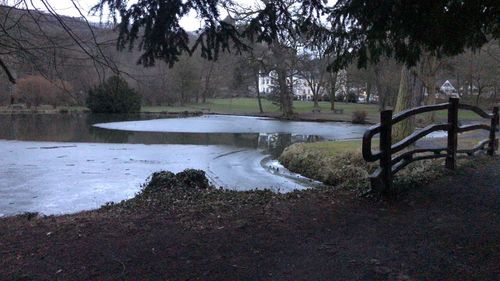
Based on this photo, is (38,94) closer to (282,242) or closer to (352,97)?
(352,97)

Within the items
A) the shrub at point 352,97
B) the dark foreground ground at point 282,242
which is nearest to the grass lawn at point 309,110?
the shrub at point 352,97

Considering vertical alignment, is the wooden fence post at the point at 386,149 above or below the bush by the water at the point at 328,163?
above

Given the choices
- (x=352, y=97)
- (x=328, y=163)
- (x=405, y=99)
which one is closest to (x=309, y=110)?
(x=352, y=97)

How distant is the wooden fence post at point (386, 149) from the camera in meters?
6.88

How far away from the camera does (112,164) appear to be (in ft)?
59.4

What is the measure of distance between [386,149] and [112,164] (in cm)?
1311

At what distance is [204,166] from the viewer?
17.8 m

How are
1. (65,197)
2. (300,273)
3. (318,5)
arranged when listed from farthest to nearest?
(65,197) → (318,5) → (300,273)

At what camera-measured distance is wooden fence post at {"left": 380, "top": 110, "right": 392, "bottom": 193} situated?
6883mm

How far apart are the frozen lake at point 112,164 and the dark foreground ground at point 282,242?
522 cm

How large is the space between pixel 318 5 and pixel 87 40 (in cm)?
332

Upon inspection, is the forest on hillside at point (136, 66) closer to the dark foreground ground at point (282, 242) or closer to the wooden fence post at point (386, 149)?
the dark foreground ground at point (282, 242)

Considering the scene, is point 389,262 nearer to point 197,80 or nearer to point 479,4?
point 479,4

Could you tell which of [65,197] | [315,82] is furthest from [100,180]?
[315,82]
